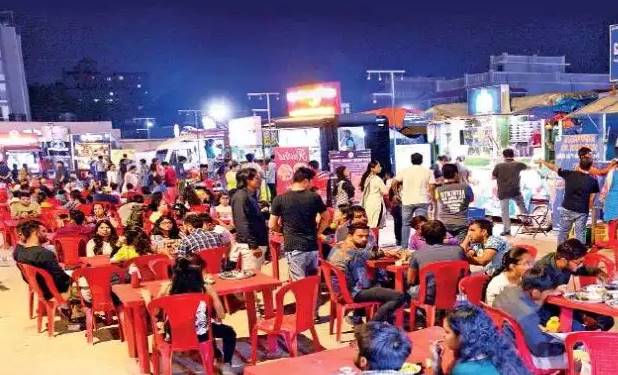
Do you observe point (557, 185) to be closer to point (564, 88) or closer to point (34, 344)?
point (34, 344)

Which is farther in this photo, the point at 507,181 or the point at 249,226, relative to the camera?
the point at 507,181

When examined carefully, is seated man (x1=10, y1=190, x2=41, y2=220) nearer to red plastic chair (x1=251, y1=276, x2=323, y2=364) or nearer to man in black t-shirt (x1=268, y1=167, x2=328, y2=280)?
man in black t-shirt (x1=268, y1=167, x2=328, y2=280)

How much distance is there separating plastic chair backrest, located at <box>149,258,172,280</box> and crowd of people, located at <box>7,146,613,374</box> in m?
0.24

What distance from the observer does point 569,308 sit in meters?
4.48

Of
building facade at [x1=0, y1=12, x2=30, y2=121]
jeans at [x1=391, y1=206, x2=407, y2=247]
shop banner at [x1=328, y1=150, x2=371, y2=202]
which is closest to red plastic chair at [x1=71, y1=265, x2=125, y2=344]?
jeans at [x1=391, y1=206, x2=407, y2=247]

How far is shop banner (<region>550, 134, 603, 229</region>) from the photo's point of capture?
32.7 feet

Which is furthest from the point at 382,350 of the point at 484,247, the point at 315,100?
the point at 315,100

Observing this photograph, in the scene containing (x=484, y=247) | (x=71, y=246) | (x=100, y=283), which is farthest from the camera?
(x=71, y=246)

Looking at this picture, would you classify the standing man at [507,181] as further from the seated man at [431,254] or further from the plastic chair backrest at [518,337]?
the plastic chair backrest at [518,337]

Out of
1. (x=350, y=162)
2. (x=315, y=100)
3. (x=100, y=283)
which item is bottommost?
(x=100, y=283)

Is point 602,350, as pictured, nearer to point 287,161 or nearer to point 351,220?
point 351,220

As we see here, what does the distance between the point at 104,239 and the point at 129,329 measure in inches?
82.9

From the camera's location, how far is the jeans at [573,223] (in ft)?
27.5

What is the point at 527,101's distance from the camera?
15.8 meters
